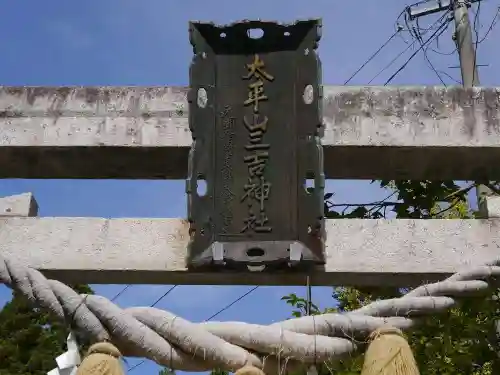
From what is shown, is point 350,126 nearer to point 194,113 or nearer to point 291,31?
point 291,31

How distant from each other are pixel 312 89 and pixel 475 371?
106 inches

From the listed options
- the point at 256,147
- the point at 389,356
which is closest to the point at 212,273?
the point at 256,147

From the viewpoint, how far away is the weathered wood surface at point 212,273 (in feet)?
8.07

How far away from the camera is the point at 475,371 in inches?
179

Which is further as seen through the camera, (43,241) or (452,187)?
(452,187)

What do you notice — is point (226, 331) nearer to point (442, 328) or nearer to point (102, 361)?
point (102, 361)

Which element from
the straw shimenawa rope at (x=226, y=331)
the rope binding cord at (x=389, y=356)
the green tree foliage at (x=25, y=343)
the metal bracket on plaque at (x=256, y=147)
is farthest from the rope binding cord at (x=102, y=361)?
the green tree foliage at (x=25, y=343)

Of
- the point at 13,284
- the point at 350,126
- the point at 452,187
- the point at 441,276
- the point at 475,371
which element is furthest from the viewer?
the point at 475,371

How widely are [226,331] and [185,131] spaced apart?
822mm

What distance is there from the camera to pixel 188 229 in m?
2.52

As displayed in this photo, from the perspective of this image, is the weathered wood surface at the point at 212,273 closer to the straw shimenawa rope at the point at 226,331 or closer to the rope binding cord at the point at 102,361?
the straw shimenawa rope at the point at 226,331

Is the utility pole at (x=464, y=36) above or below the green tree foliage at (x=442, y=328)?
above

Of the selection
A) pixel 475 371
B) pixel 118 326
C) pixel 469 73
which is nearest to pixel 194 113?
pixel 118 326

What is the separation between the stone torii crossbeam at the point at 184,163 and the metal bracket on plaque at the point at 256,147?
4.0 inches
